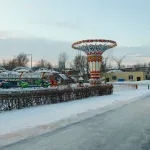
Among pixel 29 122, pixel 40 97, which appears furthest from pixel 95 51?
pixel 29 122

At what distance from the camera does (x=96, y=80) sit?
1531 inches

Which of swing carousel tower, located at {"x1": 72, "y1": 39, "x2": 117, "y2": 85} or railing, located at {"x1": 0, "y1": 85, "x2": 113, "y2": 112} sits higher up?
swing carousel tower, located at {"x1": 72, "y1": 39, "x2": 117, "y2": 85}

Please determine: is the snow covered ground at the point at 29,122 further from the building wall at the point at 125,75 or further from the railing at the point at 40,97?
the building wall at the point at 125,75

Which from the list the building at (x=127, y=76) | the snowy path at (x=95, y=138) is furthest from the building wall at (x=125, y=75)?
the snowy path at (x=95, y=138)

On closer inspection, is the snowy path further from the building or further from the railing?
the building

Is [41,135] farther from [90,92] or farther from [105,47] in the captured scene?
[105,47]

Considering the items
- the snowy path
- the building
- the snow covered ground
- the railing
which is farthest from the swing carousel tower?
the building

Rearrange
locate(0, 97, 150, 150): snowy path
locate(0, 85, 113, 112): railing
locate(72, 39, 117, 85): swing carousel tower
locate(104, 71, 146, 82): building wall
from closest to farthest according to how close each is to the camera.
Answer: locate(0, 97, 150, 150): snowy path → locate(0, 85, 113, 112): railing → locate(72, 39, 117, 85): swing carousel tower → locate(104, 71, 146, 82): building wall

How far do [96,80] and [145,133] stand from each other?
29588 millimetres

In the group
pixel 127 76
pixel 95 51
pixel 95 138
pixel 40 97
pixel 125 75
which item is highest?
pixel 95 51

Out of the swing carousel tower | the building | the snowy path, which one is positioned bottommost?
the snowy path

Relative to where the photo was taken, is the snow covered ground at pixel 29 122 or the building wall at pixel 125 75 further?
the building wall at pixel 125 75

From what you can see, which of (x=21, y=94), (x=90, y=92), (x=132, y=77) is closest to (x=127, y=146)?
(x=21, y=94)

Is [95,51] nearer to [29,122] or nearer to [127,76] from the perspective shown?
[29,122]
